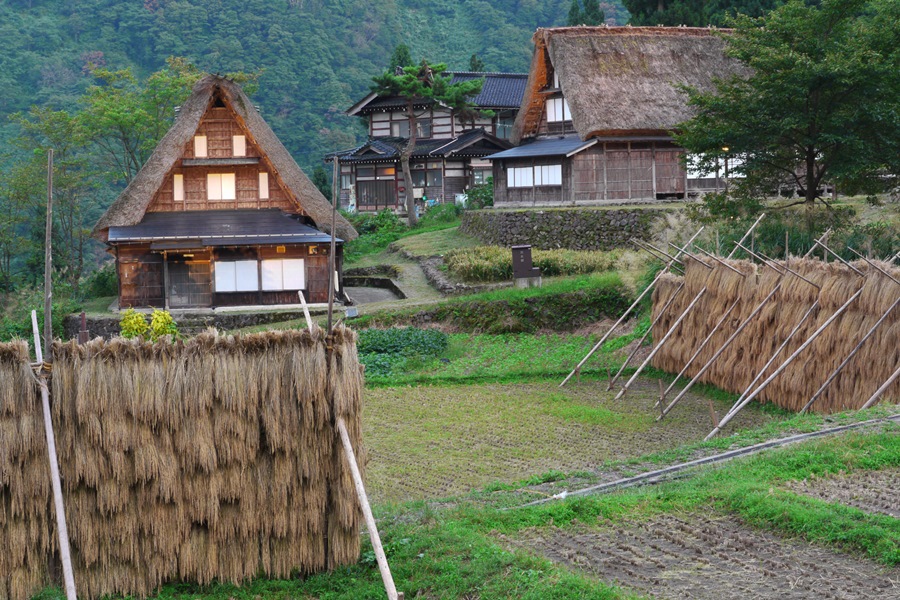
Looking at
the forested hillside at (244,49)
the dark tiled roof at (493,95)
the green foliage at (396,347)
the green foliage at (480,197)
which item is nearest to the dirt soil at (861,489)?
the green foliage at (396,347)

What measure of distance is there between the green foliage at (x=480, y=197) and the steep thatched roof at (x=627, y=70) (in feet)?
13.7

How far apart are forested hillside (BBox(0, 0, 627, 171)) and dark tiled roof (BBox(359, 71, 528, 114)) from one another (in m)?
12.1

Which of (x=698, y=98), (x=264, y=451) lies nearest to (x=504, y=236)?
(x=698, y=98)

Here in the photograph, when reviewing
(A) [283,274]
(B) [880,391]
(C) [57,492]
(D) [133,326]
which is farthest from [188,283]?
(C) [57,492]

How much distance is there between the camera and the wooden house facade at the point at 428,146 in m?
41.9

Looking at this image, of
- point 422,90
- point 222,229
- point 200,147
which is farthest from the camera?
point 422,90

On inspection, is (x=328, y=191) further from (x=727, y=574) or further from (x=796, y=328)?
(x=727, y=574)

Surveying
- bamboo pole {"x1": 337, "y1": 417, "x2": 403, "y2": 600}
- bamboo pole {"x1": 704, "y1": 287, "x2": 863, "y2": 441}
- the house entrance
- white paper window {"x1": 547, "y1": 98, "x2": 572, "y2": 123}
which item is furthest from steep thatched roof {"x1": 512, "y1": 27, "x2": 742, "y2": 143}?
bamboo pole {"x1": 337, "y1": 417, "x2": 403, "y2": 600}

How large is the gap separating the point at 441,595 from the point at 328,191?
3909 cm

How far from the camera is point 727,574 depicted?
793 cm

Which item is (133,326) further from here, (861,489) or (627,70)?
(627,70)

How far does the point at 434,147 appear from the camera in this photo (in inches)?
1661

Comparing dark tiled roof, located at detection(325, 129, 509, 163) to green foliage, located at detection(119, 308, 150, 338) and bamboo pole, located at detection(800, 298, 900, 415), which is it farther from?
bamboo pole, located at detection(800, 298, 900, 415)

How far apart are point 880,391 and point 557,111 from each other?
23.8 m
